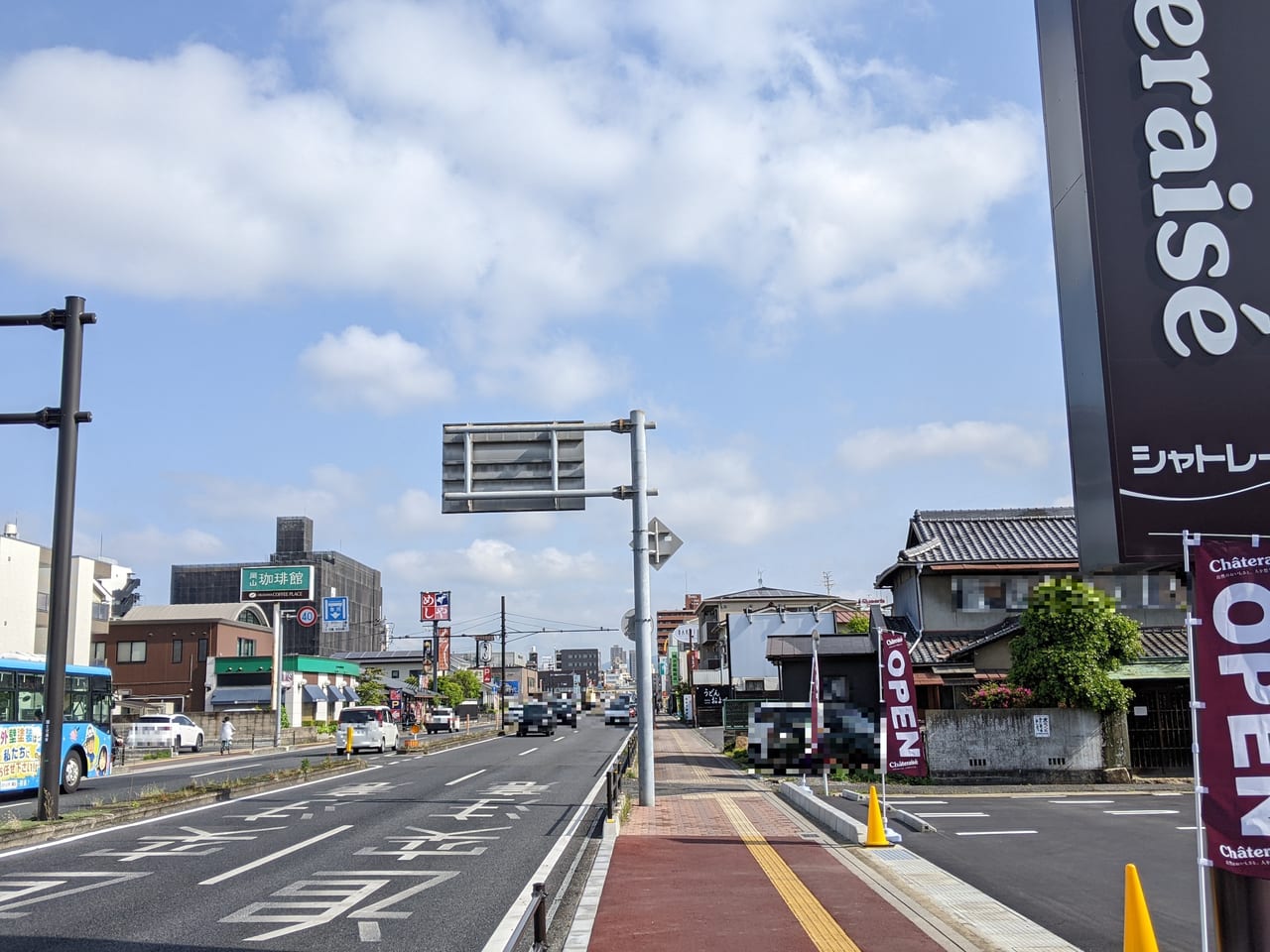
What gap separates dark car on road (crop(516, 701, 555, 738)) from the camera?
54688 mm

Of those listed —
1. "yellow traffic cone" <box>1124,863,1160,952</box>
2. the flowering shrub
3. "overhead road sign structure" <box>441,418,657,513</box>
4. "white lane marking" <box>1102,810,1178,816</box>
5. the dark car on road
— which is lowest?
the dark car on road

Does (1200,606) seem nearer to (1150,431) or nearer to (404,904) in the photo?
(1150,431)

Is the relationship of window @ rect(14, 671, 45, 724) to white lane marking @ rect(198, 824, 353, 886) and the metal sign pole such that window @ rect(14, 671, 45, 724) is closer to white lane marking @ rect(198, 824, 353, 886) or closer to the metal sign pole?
white lane marking @ rect(198, 824, 353, 886)

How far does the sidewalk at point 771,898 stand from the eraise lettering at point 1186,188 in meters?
5.26

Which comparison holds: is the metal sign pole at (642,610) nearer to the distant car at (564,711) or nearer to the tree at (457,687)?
the distant car at (564,711)

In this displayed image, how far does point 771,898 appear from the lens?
34.6 feet

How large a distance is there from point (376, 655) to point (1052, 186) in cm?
12554

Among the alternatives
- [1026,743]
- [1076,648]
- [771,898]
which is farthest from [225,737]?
[771,898]

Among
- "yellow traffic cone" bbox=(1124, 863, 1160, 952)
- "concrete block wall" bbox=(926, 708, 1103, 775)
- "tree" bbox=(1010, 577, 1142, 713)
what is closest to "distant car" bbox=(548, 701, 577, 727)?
"concrete block wall" bbox=(926, 708, 1103, 775)

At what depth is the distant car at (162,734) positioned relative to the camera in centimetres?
4591

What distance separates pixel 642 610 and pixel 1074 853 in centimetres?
806

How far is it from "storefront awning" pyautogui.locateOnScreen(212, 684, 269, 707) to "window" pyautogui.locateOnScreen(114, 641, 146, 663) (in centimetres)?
646

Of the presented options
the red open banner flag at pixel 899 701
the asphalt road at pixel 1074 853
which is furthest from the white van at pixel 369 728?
the red open banner flag at pixel 899 701

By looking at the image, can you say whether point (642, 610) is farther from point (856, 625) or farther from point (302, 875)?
point (856, 625)
